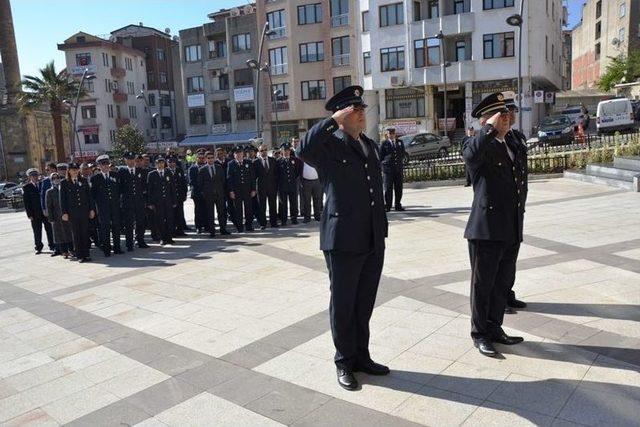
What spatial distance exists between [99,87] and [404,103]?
110ft

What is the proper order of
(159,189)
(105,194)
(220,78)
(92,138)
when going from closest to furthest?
1. (105,194)
2. (159,189)
3. (220,78)
4. (92,138)

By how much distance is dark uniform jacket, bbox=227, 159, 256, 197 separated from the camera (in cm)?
1206

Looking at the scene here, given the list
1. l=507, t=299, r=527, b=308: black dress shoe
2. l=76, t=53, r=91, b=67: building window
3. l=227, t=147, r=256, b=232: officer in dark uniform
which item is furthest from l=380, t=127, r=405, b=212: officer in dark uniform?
l=76, t=53, r=91, b=67: building window

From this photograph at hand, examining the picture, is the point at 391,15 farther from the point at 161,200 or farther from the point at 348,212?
the point at 348,212

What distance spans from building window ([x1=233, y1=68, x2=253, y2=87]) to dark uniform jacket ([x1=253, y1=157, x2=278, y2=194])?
126 feet

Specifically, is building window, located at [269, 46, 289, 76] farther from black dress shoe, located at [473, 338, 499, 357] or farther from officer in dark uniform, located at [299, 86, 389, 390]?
black dress shoe, located at [473, 338, 499, 357]

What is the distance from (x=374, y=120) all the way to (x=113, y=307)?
3778cm

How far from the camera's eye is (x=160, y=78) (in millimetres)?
64312

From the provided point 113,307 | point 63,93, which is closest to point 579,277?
point 113,307

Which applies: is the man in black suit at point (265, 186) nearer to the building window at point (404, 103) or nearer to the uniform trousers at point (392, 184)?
the uniform trousers at point (392, 184)

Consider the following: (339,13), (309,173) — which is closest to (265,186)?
(309,173)

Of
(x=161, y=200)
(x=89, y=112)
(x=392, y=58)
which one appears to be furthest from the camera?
(x=89, y=112)

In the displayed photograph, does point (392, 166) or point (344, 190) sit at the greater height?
point (344, 190)

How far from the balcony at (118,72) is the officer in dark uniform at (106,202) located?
5187cm
